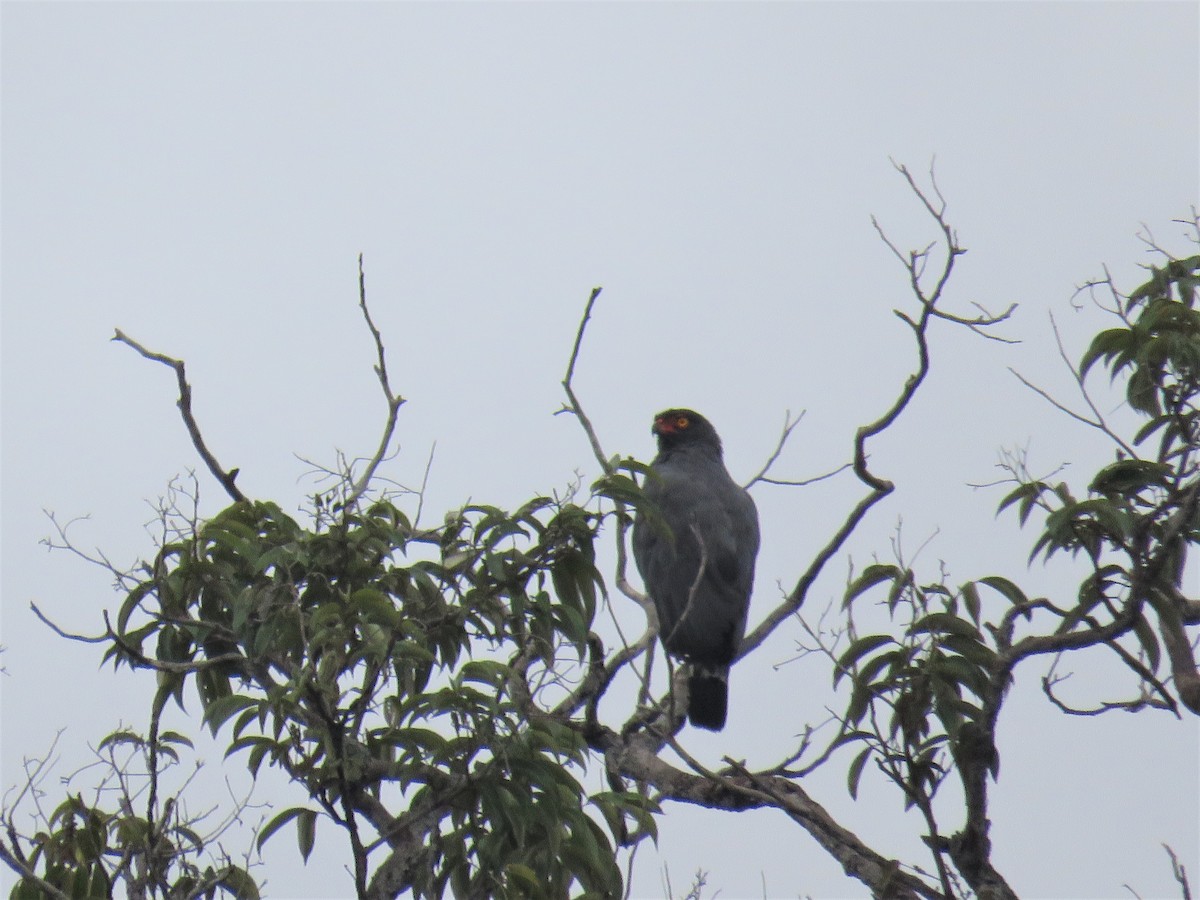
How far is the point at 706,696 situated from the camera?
6.30 m

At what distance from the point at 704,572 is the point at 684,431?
1.19 metres

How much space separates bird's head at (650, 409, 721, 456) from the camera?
7266mm

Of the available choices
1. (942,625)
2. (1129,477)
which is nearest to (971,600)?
(942,625)

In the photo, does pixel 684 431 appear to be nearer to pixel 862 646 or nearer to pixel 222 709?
pixel 862 646

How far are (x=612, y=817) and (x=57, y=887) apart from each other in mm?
1631

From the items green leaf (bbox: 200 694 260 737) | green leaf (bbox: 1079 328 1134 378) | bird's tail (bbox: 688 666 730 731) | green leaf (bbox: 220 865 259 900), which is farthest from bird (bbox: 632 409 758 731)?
green leaf (bbox: 200 694 260 737)

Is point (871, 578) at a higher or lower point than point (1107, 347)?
lower

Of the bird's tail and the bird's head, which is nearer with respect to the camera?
the bird's tail

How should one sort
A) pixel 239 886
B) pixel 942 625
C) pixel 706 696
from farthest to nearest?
pixel 706 696 → pixel 239 886 → pixel 942 625

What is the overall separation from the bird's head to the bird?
36 centimetres

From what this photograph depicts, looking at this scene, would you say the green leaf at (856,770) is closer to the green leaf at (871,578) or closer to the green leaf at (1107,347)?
the green leaf at (871,578)

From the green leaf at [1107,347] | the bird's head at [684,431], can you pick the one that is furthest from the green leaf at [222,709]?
the bird's head at [684,431]

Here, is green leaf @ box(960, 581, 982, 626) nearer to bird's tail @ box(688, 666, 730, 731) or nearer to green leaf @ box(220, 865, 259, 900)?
green leaf @ box(220, 865, 259, 900)

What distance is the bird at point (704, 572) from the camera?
629cm
